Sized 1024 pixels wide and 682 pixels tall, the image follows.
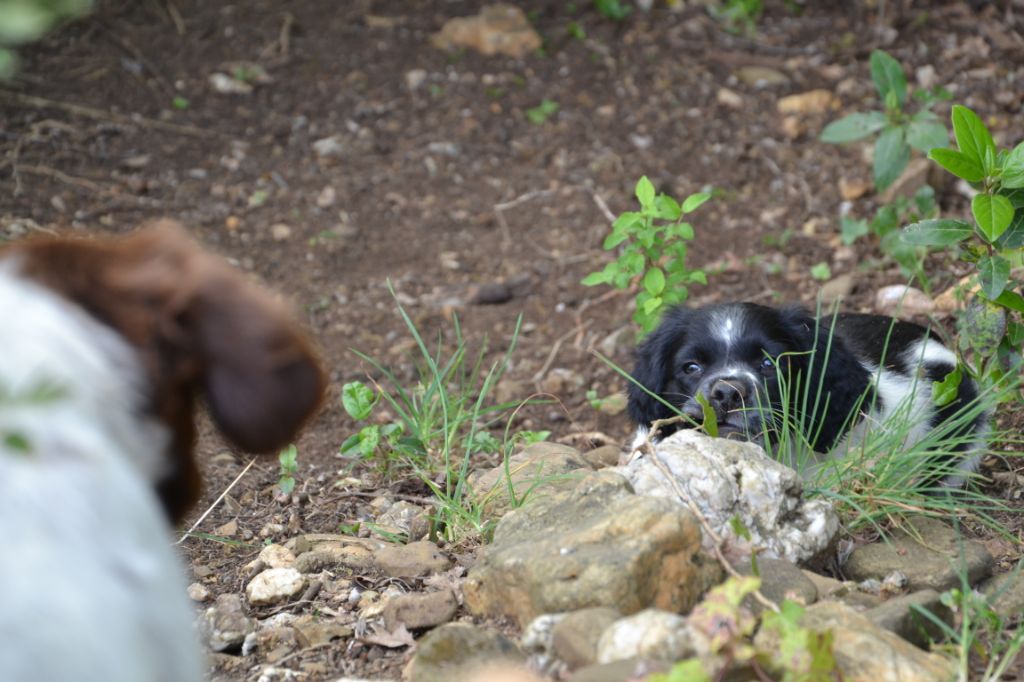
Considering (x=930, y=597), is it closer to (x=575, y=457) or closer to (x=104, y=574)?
(x=575, y=457)

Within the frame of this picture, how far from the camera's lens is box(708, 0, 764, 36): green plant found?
311 inches

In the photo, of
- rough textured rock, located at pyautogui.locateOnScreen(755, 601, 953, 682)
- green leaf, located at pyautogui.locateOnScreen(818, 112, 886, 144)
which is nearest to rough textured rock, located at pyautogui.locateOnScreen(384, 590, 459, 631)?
rough textured rock, located at pyautogui.locateOnScreen(755, 601, 953, 682)

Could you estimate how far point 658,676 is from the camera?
2.10 metres

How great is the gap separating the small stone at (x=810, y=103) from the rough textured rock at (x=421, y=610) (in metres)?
5.00

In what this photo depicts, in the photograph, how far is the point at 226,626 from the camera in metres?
3.14

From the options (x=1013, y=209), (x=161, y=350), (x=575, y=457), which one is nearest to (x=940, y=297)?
(x=1013, y=209)

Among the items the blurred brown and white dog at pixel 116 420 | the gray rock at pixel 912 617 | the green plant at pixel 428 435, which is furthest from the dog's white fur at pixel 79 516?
the green plant at pixel 428 435

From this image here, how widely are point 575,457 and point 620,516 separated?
4.24 feet

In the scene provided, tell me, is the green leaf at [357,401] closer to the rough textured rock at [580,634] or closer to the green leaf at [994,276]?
the rough textured rock at [580,634]

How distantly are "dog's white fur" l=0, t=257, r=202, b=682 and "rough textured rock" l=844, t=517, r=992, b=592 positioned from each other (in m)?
2.06

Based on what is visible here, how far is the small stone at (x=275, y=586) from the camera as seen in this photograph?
10.9 ft

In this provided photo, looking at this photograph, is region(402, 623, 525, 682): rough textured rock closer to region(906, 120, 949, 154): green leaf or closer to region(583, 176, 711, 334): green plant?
region(583, 176, 711, 334): green plant

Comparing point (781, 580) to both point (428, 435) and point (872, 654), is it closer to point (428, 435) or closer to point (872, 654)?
point (872, 654)

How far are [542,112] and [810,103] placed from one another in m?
1.67
